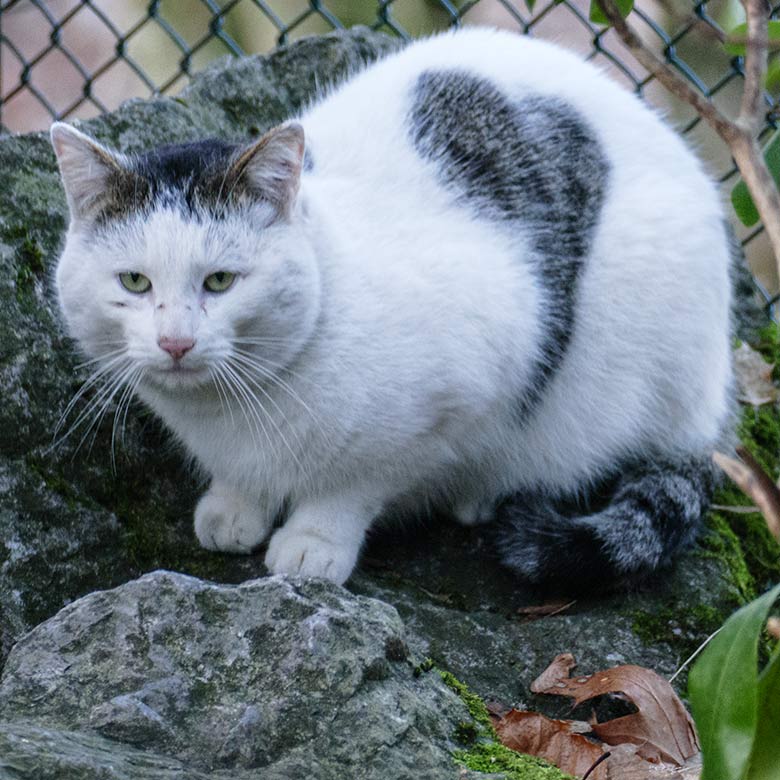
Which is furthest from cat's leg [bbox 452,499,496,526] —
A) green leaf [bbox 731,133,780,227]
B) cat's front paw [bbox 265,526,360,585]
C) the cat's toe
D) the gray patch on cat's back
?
green leaf [bbox 731,133,780,227]

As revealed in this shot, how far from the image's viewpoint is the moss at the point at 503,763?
1.78m

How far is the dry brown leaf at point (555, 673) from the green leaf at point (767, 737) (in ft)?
3.60

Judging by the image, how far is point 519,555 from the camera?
2.74 metres

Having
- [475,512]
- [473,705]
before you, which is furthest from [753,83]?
[475,512]

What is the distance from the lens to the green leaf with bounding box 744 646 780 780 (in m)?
1.34

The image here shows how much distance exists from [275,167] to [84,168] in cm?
38

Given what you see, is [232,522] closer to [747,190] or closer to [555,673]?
[555,673]

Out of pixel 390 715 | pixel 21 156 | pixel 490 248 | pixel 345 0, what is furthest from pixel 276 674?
pixel 345 0

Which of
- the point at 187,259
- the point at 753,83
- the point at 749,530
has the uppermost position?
the point at 753,83

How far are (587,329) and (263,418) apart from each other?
0.84 meters

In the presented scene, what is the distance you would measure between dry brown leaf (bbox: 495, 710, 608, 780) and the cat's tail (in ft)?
1.64

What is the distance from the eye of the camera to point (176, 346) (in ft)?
7.44

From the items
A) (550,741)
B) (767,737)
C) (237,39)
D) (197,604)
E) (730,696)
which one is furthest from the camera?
(237,39)

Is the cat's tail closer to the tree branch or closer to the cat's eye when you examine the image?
the cat's eye
